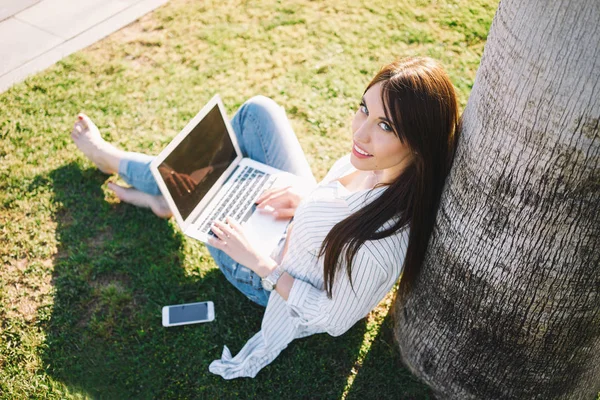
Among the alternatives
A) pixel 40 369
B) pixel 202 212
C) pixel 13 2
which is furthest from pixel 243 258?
pixel 13 2

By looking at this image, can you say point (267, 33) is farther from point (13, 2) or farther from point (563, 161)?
point (563, 161)

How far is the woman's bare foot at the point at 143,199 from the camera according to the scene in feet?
13.3

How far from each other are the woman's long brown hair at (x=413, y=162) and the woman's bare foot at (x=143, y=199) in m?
1.77

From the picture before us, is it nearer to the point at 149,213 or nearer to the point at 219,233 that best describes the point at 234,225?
the point at 219,233

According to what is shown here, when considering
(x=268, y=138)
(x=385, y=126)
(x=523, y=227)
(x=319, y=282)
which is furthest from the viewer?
(x=268, y=138)

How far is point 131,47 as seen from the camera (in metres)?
5.43

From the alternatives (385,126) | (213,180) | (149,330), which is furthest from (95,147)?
(385,126)

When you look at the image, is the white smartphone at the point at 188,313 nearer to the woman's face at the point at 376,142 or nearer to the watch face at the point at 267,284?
the watch face at the point at 267,284

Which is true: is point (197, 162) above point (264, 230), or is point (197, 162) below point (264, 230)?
above

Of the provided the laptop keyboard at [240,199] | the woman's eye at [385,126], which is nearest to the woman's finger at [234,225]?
the laptop keyboard at [240,199]

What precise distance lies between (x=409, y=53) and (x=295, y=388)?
3.69 m

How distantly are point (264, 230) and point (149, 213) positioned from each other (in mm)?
1206

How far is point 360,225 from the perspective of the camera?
255cm

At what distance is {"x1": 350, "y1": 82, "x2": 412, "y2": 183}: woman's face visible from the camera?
249cm
